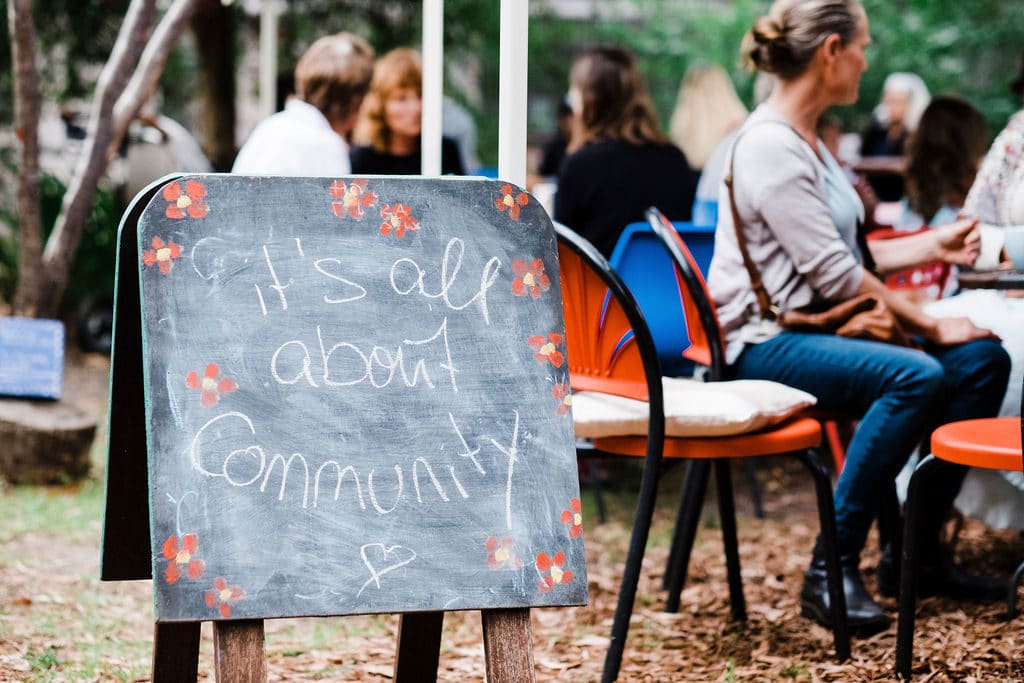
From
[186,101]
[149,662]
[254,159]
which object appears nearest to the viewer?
[149,662]

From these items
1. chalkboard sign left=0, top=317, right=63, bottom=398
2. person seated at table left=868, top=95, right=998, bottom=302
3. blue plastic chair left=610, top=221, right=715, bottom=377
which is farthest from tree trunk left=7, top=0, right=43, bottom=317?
person seated at table left=868, top=95, right=998, bottom=302

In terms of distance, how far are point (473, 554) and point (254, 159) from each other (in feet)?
10.2

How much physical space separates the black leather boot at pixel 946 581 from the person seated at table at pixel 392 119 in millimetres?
2817

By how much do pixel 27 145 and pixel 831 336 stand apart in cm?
397

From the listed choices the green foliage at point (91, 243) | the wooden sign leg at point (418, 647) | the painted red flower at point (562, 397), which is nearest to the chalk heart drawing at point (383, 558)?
the painted red flower at point (562, 397)

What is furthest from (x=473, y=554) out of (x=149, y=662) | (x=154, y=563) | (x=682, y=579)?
(x=682, y=579)

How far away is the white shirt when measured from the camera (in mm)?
5070

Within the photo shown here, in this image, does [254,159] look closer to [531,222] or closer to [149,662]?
[149,662]

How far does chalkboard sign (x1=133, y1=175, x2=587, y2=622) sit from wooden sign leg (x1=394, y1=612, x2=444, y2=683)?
0.50 meters

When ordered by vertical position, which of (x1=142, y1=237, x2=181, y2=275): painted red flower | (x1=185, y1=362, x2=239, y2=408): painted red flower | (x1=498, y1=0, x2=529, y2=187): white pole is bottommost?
(x1=185, y1=362, x2=239, y2=408): painted red flower

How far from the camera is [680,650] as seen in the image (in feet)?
12.0

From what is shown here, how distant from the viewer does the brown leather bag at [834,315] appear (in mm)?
3621

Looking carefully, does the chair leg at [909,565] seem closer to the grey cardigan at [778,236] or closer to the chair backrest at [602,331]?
the chair backrest at [602,331]

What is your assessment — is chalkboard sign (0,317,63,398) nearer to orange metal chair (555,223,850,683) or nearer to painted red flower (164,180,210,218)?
orange metal chair (555,223,850,683)
